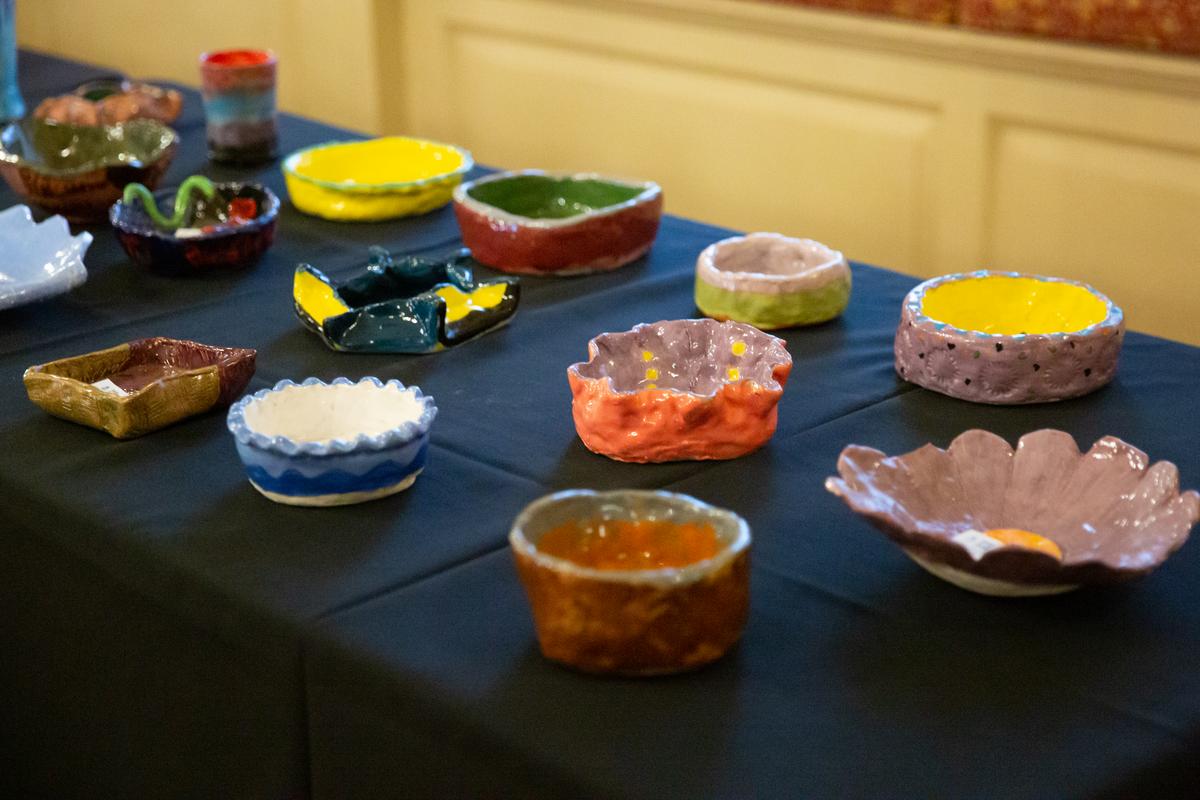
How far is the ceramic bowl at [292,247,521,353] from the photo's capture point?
128 cm

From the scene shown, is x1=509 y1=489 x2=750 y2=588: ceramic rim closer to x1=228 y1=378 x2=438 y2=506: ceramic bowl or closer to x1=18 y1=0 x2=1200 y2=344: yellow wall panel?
x1=228 y1=378 x2=438 y2=506: ceramic bowl

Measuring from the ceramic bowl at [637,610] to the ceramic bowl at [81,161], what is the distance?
1.00 meters

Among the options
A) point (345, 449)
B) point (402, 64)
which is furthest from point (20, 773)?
point (402, 64)

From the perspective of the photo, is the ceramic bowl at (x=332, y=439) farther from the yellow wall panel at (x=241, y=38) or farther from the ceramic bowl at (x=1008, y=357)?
the yellow wall panel at (x=241, y=38)

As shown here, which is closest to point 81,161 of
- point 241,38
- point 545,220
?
point 545,220

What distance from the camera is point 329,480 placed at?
98 centimetres

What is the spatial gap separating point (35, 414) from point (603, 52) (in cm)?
158

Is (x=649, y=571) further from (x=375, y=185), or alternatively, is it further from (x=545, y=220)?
(x=375, y=185)

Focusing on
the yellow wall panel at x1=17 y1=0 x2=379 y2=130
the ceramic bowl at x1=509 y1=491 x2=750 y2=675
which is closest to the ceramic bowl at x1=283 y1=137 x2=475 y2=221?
the ceramic bowl at x1=509 y1=491 x2=750 y2=675

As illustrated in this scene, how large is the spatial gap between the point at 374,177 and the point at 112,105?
0.46m

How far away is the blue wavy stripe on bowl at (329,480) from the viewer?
977 mm

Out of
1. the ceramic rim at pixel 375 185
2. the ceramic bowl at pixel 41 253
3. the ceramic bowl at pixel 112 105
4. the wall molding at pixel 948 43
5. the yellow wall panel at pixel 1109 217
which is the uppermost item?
the wall molding at pixel 948 43

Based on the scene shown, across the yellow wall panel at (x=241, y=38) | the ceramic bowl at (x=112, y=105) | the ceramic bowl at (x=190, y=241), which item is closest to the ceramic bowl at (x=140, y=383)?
the ceramic bowl at (x=190, y=241)

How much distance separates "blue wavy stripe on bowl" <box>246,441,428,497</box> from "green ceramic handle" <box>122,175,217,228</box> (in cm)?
64
